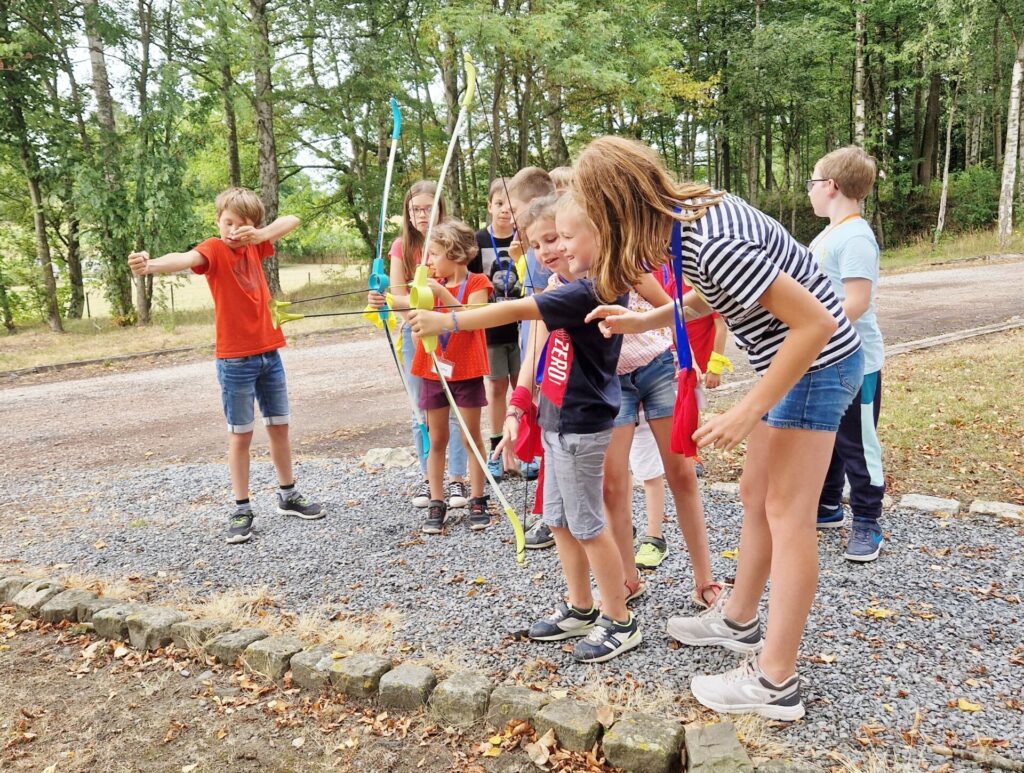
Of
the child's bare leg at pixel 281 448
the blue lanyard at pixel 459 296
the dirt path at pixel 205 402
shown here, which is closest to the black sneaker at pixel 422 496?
the child's bare leg at pixel 281 448

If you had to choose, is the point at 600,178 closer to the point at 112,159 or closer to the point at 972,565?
the point at 972,565

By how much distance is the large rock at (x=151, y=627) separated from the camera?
317cm

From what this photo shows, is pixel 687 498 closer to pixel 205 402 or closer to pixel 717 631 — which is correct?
pixel 717 631

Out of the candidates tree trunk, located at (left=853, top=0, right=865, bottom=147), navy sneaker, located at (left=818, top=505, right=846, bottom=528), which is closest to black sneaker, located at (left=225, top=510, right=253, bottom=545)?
navy sneaker, located at (left=818, top=505, right=846, bottom=528)

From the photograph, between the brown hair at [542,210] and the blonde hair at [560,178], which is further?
the blonde hair at [560,178]

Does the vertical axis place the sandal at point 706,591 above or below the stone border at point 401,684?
above

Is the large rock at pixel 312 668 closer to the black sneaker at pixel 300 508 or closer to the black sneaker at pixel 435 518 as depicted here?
the black sneaker at pixel 435 518

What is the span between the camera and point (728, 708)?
2.39m

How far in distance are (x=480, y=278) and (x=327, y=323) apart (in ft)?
37.3

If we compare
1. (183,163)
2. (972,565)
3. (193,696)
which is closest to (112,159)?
(183,163)

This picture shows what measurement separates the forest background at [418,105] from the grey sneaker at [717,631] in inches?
238

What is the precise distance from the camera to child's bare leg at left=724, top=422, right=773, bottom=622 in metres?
2.49

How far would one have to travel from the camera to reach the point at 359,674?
2709 millimetres

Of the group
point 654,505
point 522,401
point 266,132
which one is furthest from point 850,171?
point 266,132
